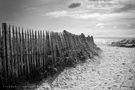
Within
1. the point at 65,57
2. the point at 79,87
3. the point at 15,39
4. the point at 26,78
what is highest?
the point at 15,39

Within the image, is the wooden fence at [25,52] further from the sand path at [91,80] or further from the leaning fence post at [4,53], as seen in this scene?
the sand path at [91,80]

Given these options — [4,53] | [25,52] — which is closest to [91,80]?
[25,52]

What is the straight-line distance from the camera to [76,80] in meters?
6.62

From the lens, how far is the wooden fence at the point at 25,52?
4949 mm

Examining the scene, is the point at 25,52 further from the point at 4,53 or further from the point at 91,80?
the point at 91,80

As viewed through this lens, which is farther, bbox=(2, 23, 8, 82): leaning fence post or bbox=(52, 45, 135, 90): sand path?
bbox=(52, 45, 135, 90): sand path

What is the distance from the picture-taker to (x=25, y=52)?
18.8 feet

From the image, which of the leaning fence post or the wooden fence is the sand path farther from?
the leaning fence post

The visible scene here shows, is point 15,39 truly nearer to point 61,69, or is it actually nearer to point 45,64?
point 45,64

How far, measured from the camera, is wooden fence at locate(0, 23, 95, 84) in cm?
495

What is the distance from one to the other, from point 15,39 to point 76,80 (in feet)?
10.4

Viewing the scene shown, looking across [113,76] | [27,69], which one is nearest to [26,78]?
[27,69]

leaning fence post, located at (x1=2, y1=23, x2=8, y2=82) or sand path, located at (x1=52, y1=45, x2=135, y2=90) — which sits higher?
leaning fence post, located at (x1=2, y1=23, x2=8, y2=82)

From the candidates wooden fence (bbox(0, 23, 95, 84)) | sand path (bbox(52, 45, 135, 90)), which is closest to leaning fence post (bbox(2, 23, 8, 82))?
wooden fence (bbox(0, 23, 95, 84))
